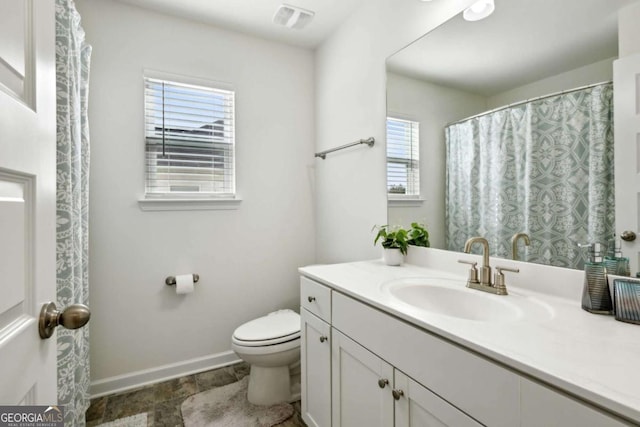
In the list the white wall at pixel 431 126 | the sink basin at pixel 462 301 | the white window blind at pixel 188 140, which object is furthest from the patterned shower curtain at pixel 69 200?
the white wall at pixel 431 126

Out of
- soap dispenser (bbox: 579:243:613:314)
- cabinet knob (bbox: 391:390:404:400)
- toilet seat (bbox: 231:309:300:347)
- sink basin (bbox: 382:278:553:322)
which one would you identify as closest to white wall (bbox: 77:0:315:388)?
toilet seat (bbox: 231:309:300:347)

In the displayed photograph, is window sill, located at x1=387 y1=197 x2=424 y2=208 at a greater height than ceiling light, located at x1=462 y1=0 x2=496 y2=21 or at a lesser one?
lesser

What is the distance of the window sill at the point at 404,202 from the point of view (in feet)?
5.52

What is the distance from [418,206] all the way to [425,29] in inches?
35.7

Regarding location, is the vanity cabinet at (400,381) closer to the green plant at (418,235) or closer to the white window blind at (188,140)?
the green plant at (418,235)

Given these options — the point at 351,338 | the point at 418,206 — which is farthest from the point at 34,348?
the point at 418,206

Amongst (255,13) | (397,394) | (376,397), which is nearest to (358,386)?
(376,397)

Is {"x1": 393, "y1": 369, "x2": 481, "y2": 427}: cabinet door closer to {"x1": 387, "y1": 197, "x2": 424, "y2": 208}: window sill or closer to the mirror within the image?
the mirror

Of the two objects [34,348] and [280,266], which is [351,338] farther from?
[280,266]

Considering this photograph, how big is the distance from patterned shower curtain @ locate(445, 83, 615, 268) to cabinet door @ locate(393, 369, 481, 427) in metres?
0.66

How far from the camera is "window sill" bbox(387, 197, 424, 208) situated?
5.52ft

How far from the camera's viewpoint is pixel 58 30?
4.25 feet

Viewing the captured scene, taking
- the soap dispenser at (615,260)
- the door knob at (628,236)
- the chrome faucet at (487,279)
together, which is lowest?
the chrome faucet at (487,279)

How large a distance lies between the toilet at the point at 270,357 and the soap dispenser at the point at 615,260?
1.44 metres
